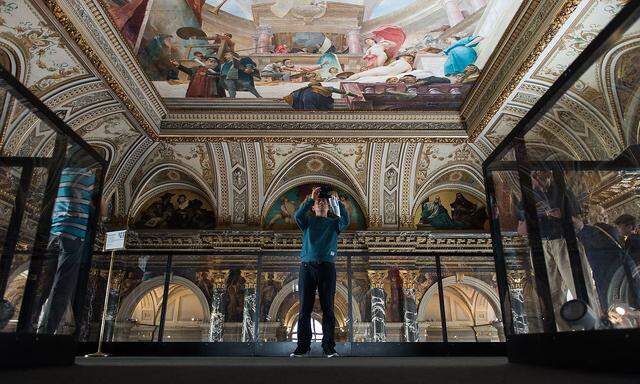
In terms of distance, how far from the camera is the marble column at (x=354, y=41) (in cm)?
947

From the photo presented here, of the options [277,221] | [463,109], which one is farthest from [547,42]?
[277,221]

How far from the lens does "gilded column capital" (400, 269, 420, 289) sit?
545 centimetres

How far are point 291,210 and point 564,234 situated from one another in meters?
11.8

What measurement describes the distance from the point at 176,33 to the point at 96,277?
5291 millimetres

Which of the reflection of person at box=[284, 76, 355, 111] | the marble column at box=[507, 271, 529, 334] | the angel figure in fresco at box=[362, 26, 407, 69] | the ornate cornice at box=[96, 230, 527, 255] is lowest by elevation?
the marble column at box=[507, 271, 529, 334]

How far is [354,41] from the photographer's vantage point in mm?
9602

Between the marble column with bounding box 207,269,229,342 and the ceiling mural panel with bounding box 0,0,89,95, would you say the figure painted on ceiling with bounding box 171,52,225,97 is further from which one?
the marble column with bounding box 207,269,229,342

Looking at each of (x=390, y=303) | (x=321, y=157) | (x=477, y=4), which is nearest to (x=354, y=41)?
(x=477, y=4)

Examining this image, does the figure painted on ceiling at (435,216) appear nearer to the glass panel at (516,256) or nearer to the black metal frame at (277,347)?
the black metal frame at (277,347)

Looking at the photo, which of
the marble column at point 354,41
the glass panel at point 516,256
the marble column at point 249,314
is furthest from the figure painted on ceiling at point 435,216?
the glass panel at point 516,256

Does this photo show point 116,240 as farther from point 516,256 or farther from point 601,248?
point 601,248

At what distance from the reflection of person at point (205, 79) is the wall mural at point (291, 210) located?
4.72 m

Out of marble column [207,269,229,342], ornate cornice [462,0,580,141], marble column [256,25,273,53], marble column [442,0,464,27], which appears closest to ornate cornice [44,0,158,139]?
marble column [256,25,273,53]

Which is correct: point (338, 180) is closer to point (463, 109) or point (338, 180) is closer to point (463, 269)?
point (463, 109)
